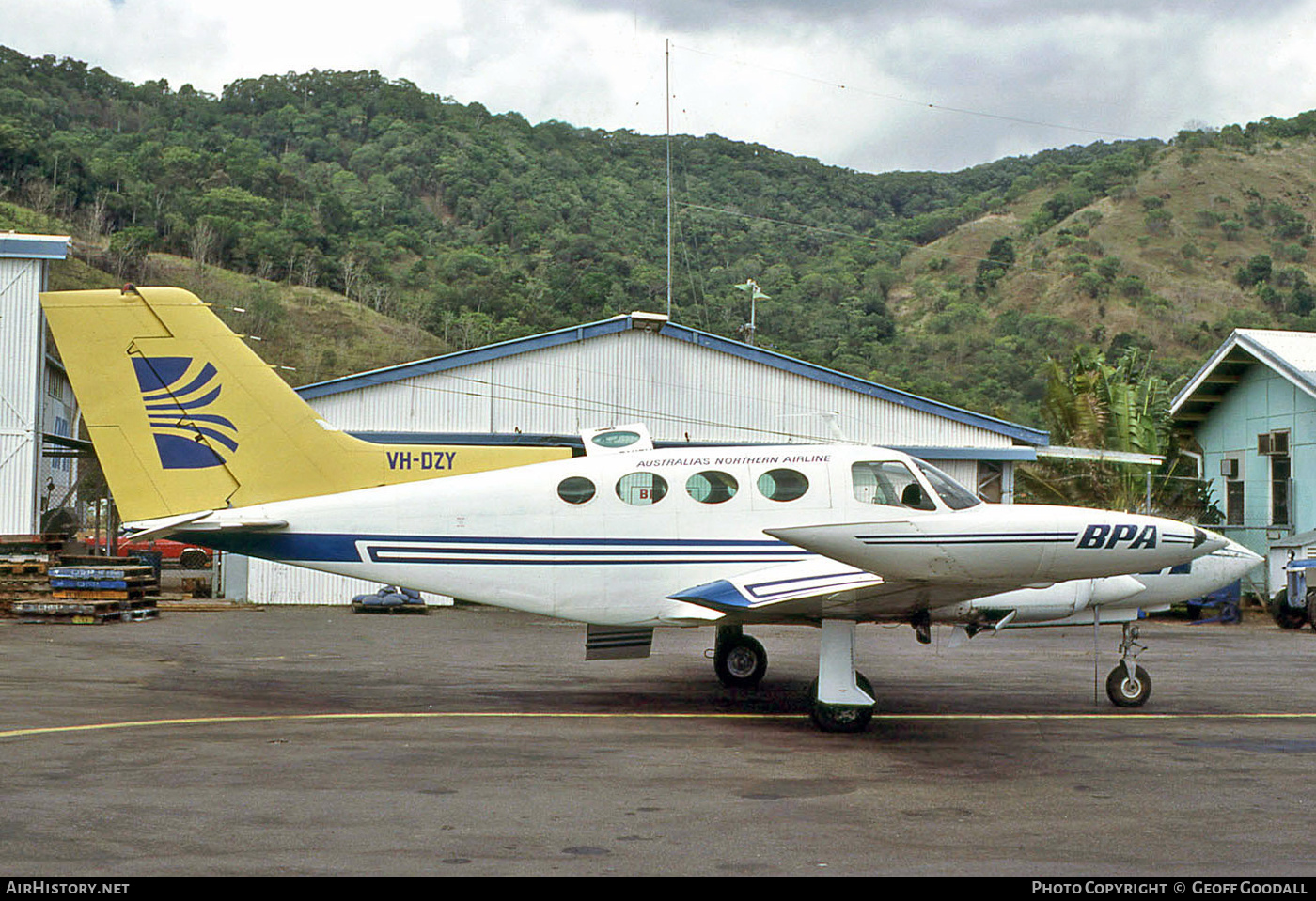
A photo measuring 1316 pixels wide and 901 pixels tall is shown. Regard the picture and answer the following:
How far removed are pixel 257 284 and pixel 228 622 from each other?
63035 mm

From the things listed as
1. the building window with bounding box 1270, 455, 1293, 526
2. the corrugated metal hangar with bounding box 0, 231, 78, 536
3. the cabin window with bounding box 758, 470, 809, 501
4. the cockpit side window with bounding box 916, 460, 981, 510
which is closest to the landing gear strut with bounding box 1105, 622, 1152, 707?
the cockpit side window with bounding box 916, 460, 981, 510

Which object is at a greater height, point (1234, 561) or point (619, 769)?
point (1234, 561)

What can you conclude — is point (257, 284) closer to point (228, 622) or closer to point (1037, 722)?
point (228, 622)

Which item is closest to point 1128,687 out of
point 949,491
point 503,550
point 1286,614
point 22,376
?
point 949,491

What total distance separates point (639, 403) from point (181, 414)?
18.2 meters

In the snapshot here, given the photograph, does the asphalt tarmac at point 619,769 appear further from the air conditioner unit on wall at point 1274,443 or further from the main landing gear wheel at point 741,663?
the air conditioner unit on wall at point 1274,443

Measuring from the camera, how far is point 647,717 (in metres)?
12.1

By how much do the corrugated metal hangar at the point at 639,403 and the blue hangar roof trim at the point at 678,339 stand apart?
4 centimetres

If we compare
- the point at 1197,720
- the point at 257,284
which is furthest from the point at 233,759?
the point at 257,284

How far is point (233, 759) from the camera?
9242mm

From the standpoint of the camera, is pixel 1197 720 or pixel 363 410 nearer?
pixel 1197 720

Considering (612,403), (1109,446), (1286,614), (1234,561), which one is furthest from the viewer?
(1109,446)

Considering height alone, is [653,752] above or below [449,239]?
below

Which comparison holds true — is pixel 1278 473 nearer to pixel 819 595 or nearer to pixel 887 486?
pixel 887 486
